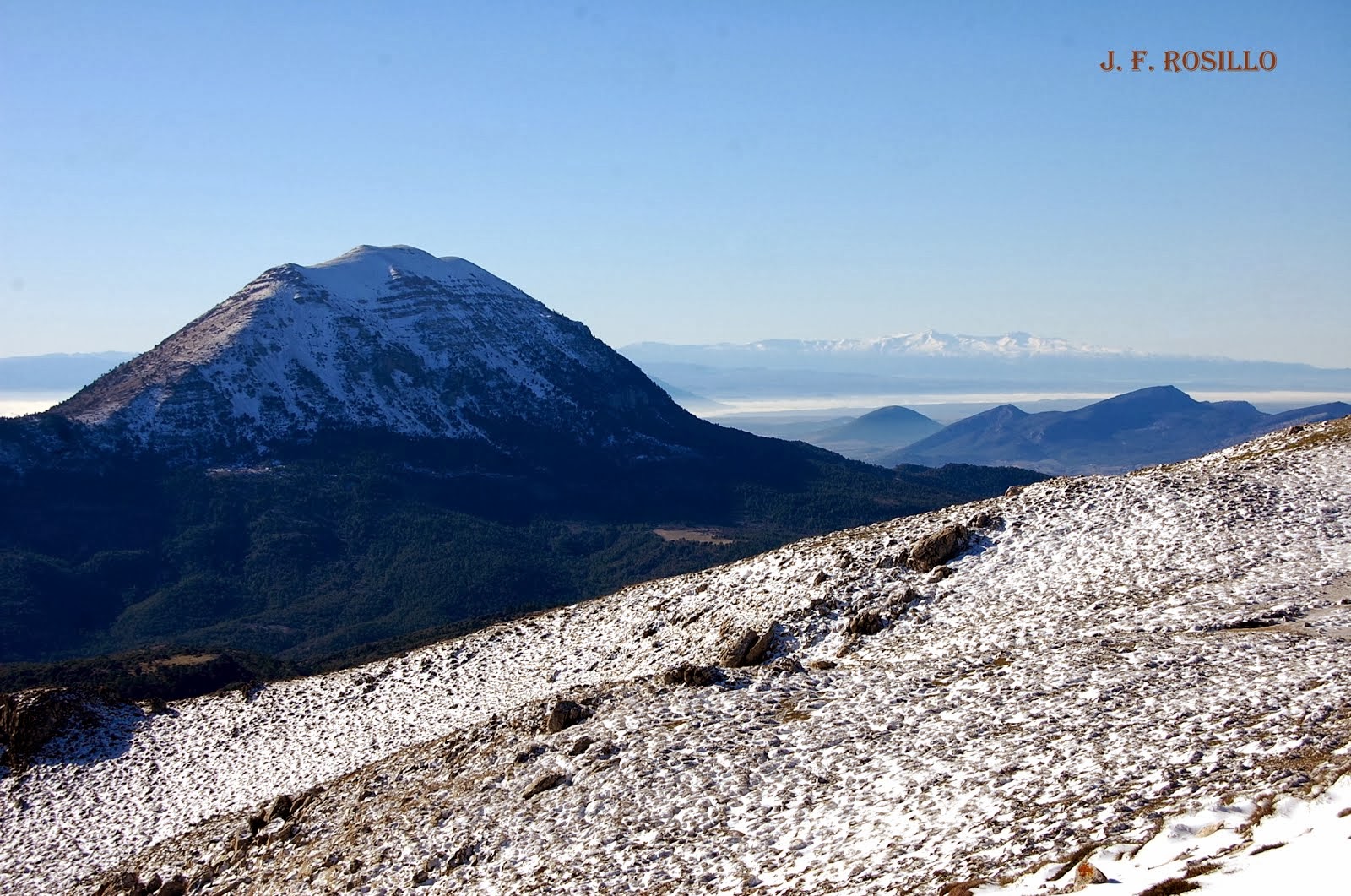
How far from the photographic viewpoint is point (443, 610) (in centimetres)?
14300

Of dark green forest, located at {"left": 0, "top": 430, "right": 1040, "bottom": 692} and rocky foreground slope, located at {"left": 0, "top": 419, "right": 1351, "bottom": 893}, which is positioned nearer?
rocky foreground slope, located at {"left": 0, "top": 419, "right": 1351, "bottom": 893}

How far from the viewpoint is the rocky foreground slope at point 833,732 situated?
17.0m

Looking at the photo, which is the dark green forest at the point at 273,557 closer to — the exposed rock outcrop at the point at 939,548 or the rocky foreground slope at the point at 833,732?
the rocky foreground slope at the point at 833,732

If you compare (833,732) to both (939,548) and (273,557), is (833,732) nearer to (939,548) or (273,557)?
(939,548)

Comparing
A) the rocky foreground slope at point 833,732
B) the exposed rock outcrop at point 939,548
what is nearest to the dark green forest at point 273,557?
the rocky foreground slope at point 833,732

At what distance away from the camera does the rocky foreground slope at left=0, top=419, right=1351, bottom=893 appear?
55.7ft

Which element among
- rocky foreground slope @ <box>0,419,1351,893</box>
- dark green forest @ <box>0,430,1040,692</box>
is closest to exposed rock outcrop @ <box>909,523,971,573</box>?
rocky foreground slope @ <box>0,419,1351,893</box>

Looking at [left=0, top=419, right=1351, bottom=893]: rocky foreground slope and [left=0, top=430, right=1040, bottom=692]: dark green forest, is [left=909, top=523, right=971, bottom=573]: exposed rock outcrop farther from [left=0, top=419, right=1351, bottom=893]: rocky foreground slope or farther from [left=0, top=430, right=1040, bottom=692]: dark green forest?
[left=0, top=430, right=1040, bottom=692]: dark green forest

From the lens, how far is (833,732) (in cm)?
2298

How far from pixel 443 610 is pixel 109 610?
183ft

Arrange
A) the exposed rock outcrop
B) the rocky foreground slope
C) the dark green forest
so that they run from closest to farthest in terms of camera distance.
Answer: the rocky foreground slope < the exposed rock outcrop < the dark green forest

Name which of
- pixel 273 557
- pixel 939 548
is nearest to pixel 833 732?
pixel 939 548

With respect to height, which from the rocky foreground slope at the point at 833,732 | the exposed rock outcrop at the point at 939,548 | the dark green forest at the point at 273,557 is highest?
the exposed rock outcrop at the point at 939,548

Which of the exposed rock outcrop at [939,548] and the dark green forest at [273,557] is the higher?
the exposed rock outcrop at [939,548]
